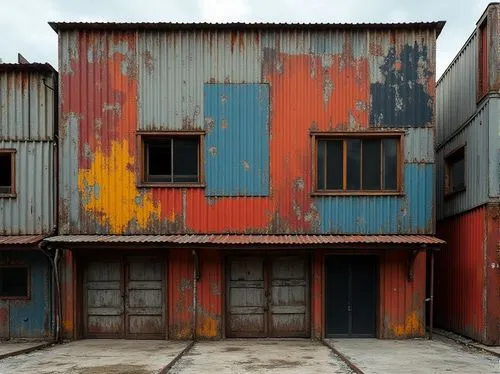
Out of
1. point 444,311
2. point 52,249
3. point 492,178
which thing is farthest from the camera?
point 444,311

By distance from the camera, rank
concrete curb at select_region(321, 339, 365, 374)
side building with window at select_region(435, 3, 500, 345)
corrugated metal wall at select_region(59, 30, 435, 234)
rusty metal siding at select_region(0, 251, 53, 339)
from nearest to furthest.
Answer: concrete curb at select_region(321, 339, 365, 374) < side building with window at select_region(435, 3, 500, 345) < corrugated metal wall at select_region(59, 30, 435, 234) < rusty metal siding at select_region(0, 251, 53, 339)

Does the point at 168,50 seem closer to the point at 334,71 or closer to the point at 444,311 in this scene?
the point at 334,71

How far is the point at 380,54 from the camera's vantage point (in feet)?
51.0

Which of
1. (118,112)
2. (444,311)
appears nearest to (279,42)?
(118,112)

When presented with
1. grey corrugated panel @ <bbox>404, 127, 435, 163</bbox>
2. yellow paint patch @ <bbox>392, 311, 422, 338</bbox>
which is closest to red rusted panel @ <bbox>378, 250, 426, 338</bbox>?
yellow paint patch @ <bbox>392, 311, 422, 338</bbox>

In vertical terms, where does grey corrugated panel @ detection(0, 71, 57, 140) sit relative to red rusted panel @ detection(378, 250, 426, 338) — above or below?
above

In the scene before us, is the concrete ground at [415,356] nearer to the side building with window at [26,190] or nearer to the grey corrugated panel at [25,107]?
the side building with window at [26,190]

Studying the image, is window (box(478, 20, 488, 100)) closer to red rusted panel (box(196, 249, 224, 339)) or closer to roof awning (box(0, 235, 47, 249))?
red rusted panel (box(196, 249, 224, 339))

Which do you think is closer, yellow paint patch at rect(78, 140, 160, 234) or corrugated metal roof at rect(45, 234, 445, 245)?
corrugated metal roof at rect(45, 234, 445, 245)

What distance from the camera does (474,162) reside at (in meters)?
15.0

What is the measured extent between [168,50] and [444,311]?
1056 cm

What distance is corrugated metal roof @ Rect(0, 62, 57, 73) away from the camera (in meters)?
15.6

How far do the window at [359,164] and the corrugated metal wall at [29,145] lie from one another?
6959 mm

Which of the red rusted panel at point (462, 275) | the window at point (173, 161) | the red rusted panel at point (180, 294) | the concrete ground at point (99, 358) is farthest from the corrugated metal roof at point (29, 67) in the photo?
the red rusted panel at point (462, 275)
